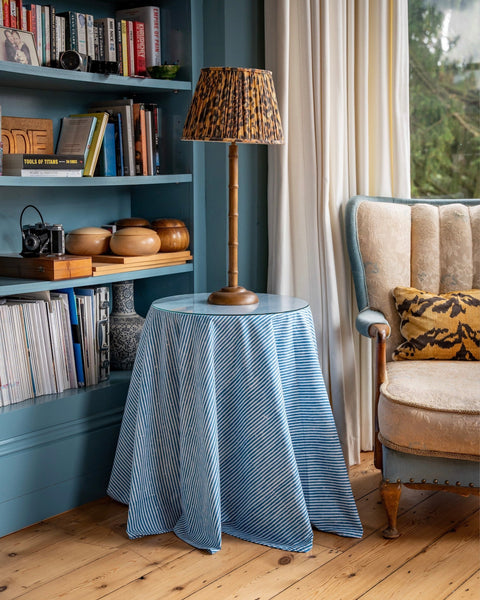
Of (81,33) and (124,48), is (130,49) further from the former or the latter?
(81,33)

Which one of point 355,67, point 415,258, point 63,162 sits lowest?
point 415,258

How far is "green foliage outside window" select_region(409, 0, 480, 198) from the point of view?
3.11 m

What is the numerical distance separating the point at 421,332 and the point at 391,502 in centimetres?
58

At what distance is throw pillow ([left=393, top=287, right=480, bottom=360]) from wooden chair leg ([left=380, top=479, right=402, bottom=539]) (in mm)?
488

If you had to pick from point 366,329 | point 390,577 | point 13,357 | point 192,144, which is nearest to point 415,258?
point 366,329

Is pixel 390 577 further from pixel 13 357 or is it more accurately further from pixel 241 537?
pixel 13 357

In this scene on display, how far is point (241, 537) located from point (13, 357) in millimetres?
885

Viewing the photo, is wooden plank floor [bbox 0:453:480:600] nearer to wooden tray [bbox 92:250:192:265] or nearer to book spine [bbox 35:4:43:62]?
wooden tray [bbox 92:250:192:265]

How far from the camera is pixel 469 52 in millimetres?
3082

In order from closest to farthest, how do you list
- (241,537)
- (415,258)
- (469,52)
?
(241,537) → (415,258) → (469,52)

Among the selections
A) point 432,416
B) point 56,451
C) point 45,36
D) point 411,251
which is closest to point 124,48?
point 45,36

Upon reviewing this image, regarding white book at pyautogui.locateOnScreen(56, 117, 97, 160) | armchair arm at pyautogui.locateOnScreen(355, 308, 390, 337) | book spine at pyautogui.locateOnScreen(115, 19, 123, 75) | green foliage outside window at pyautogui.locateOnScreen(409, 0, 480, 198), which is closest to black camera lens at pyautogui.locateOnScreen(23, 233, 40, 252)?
white book at pyautogui.locateOnScreen(56, 117, 97, 160)

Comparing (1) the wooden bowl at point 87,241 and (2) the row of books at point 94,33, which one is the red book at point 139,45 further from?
(1) the wooden bowl at point 87,241

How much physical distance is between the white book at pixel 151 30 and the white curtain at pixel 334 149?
39 centimetres
